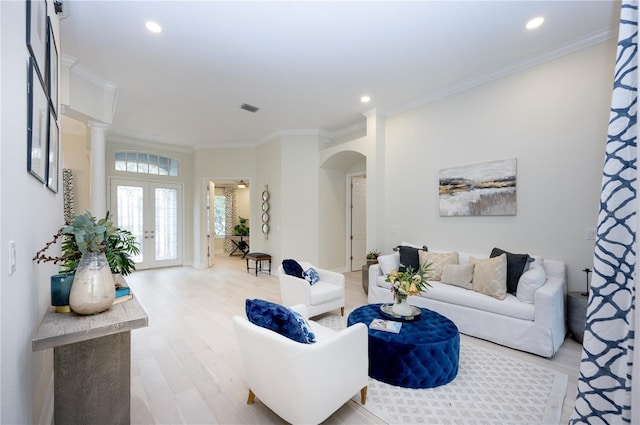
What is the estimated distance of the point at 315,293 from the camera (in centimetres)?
343

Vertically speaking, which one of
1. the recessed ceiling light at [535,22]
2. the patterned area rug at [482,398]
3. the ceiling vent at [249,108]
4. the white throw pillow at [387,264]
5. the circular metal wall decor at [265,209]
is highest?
the recessed ceiling light at [535,22]

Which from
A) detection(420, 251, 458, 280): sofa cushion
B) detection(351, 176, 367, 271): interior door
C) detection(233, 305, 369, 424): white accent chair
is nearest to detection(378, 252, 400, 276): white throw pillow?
detection(420, 251, 458, 280): sofa cushion

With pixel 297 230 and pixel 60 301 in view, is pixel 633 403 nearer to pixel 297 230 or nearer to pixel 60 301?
pixel 60 301

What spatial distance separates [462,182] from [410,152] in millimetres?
1033

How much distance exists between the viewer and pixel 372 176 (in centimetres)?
491

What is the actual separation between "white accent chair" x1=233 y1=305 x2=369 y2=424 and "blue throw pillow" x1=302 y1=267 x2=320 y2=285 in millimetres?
1850

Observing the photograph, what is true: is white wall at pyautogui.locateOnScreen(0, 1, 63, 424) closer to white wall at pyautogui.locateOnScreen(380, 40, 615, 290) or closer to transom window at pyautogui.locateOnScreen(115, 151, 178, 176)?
white wall at pyautogui.locateOnScreen(380, 40, 615, 290)

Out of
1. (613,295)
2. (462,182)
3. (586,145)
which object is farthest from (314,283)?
(586,145)

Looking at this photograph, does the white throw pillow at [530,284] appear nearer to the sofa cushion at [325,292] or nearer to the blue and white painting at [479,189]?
the blue and white painting at [479,189]

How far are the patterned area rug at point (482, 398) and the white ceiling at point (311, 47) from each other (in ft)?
10.6

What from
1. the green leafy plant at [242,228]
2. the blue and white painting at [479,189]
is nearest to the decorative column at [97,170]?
the blue and white painting at [479,189]

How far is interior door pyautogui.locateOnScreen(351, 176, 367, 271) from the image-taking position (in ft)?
22.0

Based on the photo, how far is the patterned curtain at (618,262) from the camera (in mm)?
1163

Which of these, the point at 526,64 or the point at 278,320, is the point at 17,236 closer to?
the point at 278,320
